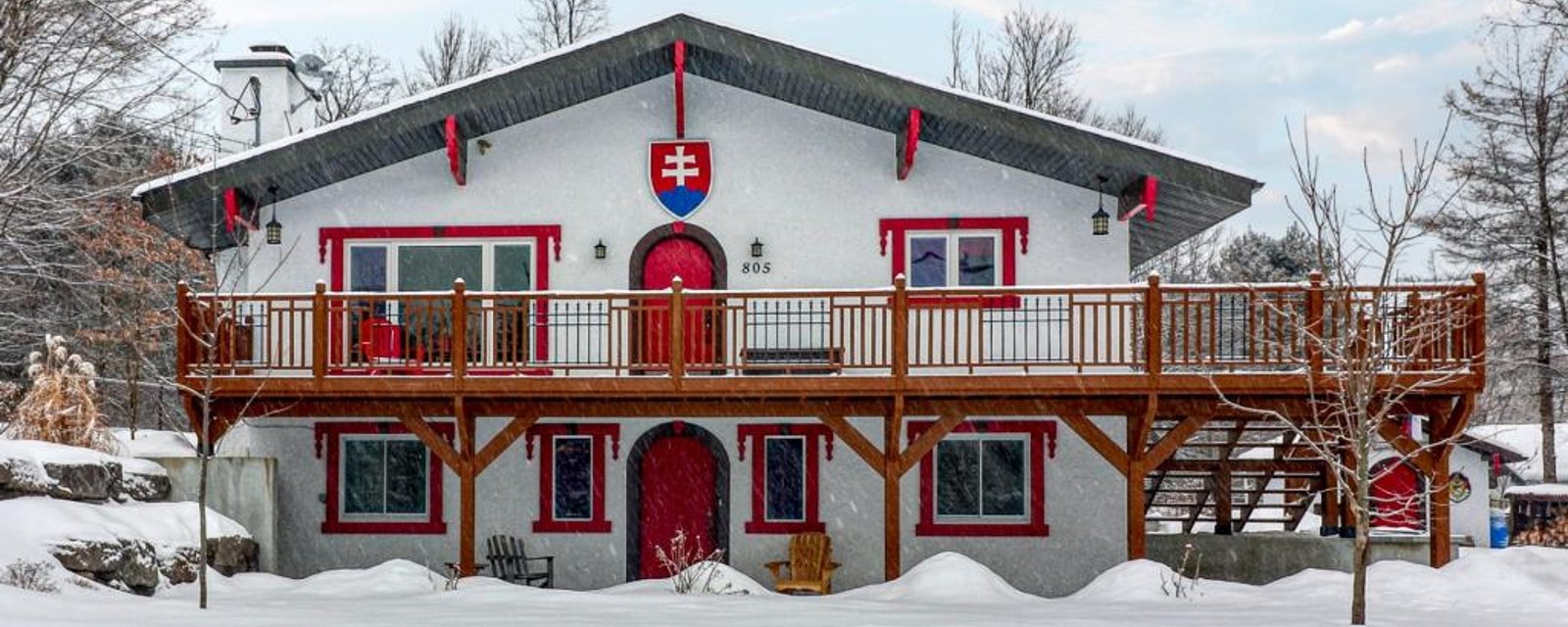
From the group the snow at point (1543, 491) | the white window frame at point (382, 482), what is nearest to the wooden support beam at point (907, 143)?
the white window frame at point (382, 482)

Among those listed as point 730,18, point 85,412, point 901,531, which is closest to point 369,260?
point 85,412

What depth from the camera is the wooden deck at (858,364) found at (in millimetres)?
14578

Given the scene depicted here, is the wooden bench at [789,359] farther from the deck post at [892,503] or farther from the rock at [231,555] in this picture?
the rock at [231,555]

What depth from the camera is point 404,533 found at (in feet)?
57.3

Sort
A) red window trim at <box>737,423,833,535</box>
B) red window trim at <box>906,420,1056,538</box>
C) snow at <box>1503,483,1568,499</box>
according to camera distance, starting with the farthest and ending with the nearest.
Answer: snow at <box>1503,483,1568,499</box>
red window trim at <box>737,423,833,535</box>
red window trim at <box>906,420,1056,538</box>

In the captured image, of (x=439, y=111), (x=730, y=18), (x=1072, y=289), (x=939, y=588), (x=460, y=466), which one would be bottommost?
(x=939, y=588)

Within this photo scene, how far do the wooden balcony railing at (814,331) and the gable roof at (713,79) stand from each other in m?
1.46

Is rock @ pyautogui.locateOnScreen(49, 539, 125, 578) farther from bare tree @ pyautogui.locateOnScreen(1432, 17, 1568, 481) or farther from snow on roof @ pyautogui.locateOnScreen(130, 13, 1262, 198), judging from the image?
bare tree @ pyautogui.locateOnScreen(1432, 17, 1568, 481)

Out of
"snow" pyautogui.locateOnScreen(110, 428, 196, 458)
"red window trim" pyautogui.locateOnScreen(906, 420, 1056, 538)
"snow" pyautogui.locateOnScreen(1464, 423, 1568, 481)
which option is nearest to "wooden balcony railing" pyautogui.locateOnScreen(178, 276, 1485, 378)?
"red window trim" pyautogui.locateOnScreen(906, 420, 1056, 538)

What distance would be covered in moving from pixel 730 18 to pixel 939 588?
665 centimetres

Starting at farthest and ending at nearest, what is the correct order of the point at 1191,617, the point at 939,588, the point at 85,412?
the point at 85,412
the point at 939,588
the point at 1191,617

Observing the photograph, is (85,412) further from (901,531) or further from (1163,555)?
(1163,555)

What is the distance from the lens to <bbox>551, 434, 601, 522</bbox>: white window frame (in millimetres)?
17391

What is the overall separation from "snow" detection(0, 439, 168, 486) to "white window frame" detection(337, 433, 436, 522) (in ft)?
8.74
